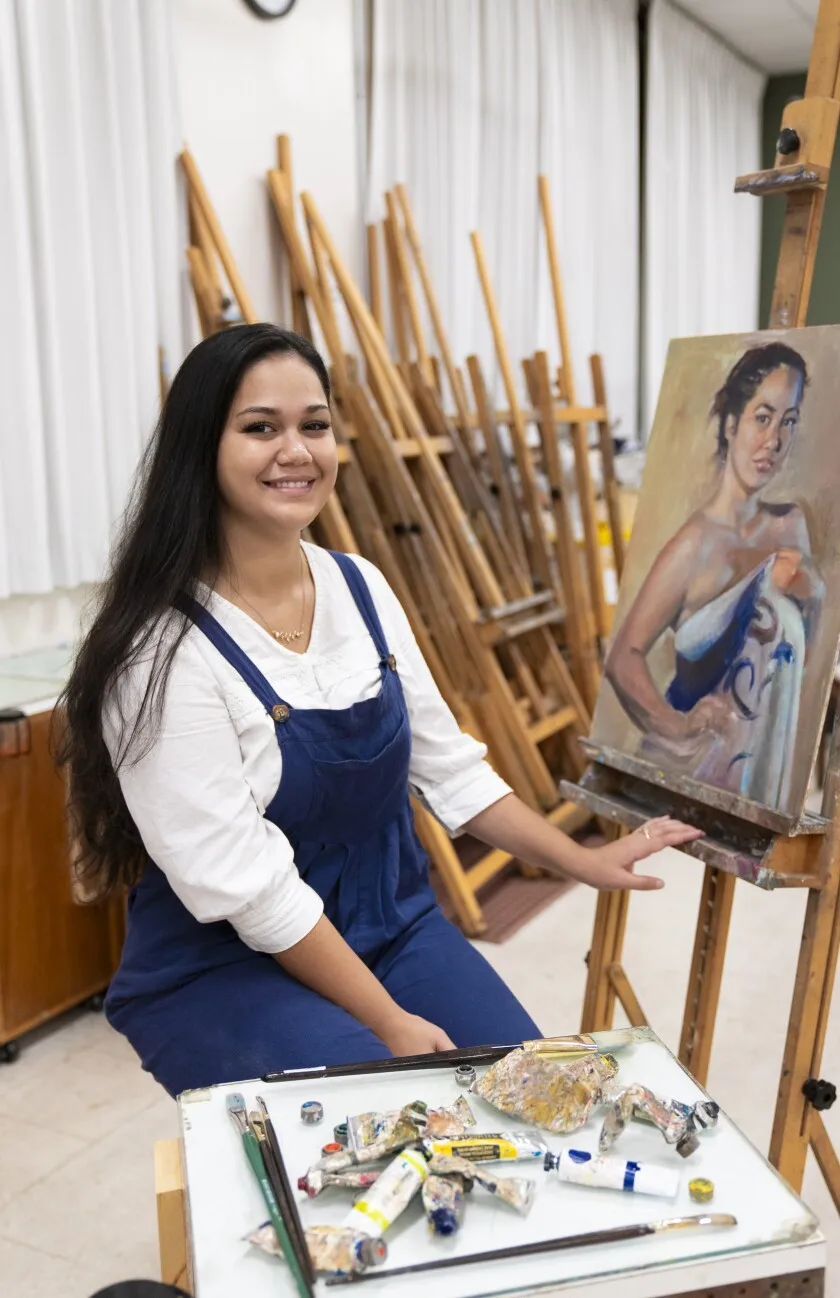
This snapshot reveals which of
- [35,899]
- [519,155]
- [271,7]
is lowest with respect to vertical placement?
[35,899]

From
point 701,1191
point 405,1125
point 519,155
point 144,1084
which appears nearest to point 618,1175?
point 701,1191

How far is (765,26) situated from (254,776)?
5395mm

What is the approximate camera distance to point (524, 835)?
5.37 feet

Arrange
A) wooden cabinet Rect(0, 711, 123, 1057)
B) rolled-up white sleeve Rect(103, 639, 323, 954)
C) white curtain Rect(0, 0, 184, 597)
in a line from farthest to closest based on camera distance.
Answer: white curtain Rect(0, 0, 184, 597) < wooden cabinet Rect(0, 711, 123, 1057) < rolled-up white sleeve Rect(103, 639, 323, 954)

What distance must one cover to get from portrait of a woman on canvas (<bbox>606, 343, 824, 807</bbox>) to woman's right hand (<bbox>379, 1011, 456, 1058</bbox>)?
0.50 m

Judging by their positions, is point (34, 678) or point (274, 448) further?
point (34, 678)

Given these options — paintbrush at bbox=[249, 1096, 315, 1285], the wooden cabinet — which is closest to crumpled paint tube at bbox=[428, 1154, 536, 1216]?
paintbrush at bbox=[249, 1096, 315, 1285]

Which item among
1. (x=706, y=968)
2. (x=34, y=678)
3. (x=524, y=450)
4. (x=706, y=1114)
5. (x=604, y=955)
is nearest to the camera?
(x=706, y=1114)

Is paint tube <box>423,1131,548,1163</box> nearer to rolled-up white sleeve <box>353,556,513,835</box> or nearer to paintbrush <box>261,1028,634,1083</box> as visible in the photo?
paintbrush <box>261,1028,634,1083</box>

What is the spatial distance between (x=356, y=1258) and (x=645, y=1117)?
32 centimetres

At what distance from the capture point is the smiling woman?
1.35 metres

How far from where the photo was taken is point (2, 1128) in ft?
6.79

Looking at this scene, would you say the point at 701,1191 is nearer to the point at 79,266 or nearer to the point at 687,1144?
the point at 687,1144

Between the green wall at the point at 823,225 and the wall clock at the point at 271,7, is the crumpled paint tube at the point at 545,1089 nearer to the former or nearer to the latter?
the wall clock at the point at 271,7
